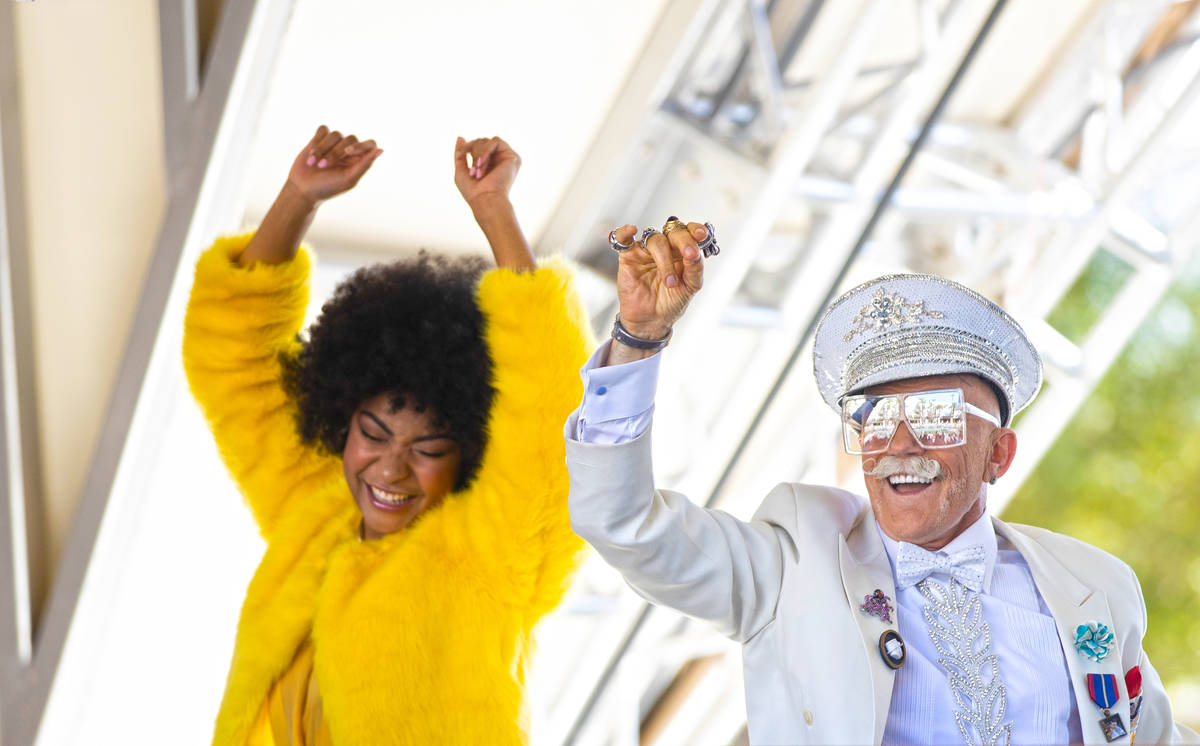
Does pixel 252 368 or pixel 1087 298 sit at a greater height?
pixel 252 368

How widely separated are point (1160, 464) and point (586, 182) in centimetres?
1118

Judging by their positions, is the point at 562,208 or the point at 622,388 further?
the point at 562,208

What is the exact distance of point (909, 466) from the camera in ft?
5.28

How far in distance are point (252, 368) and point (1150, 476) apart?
12729mm

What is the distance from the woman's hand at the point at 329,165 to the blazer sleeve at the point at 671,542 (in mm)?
670

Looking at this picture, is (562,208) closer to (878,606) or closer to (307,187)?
(307,187)

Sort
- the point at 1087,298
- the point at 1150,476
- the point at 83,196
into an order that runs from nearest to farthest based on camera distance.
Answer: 1. the point at 83,196
2. the point at 1150,476
3. the point at 1087,298

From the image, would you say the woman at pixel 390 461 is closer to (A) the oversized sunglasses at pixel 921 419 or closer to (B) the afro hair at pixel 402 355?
(B) the afro hair at pixel 402 355

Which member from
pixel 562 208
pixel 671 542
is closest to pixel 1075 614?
pixel 671 542

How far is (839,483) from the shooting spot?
4.39m

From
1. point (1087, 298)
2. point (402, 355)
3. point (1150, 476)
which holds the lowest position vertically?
point (1150, 476)

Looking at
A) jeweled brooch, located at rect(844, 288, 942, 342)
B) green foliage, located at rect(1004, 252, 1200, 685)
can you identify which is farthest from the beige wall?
green foliage, located at rect(1004, 252, 1200, 685)

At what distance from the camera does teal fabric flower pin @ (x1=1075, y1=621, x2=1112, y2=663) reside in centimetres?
163

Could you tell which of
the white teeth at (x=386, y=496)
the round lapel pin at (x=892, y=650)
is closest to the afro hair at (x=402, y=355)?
the white teeth at (x=386, y=496)
